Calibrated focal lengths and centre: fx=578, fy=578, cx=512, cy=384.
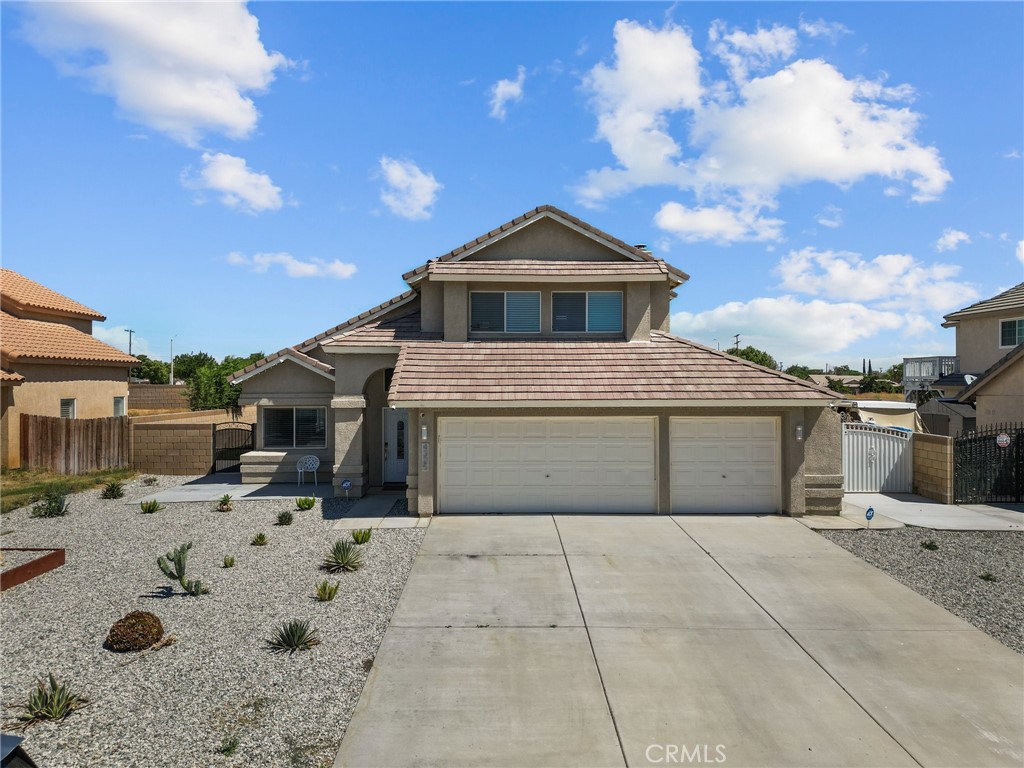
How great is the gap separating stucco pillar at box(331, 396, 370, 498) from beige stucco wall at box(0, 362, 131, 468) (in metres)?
12.3

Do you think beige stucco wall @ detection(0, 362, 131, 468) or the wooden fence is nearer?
the wooden fence

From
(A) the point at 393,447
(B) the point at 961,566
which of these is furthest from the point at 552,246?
(B) the point at 961,566

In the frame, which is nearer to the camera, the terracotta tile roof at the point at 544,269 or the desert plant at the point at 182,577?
the desert plant at the point at 182,577

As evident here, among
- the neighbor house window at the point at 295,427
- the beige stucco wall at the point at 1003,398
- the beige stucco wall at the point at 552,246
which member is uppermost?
the beige stucco wall at the point at 552,246

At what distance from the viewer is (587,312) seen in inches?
604

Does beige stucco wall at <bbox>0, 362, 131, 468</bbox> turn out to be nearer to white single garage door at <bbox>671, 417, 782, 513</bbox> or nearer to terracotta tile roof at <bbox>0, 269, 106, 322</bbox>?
terracotta tile roof at <bbox>0, 269, 106, 322</bbox>

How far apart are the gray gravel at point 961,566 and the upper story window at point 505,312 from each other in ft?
27.2

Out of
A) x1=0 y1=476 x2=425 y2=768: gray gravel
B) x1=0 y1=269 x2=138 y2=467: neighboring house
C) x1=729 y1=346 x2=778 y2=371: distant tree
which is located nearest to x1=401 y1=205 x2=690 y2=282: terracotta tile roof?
x1=0 y1=476 x2=425 y2=768: gray gravel

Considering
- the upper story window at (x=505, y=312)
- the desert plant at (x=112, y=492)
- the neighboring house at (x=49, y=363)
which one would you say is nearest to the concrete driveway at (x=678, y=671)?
the upper story window at (x=505, y=312)

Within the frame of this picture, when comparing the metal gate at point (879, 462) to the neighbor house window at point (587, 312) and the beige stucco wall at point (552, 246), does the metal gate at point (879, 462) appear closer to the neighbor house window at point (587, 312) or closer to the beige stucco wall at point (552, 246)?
the neighbor house window at point (587, 312)

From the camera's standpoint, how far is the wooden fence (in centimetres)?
1848

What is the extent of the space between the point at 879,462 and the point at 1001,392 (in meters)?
6.24

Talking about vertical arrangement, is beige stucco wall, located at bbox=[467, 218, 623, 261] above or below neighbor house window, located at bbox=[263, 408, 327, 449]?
above

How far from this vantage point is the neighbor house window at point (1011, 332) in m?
24.1
